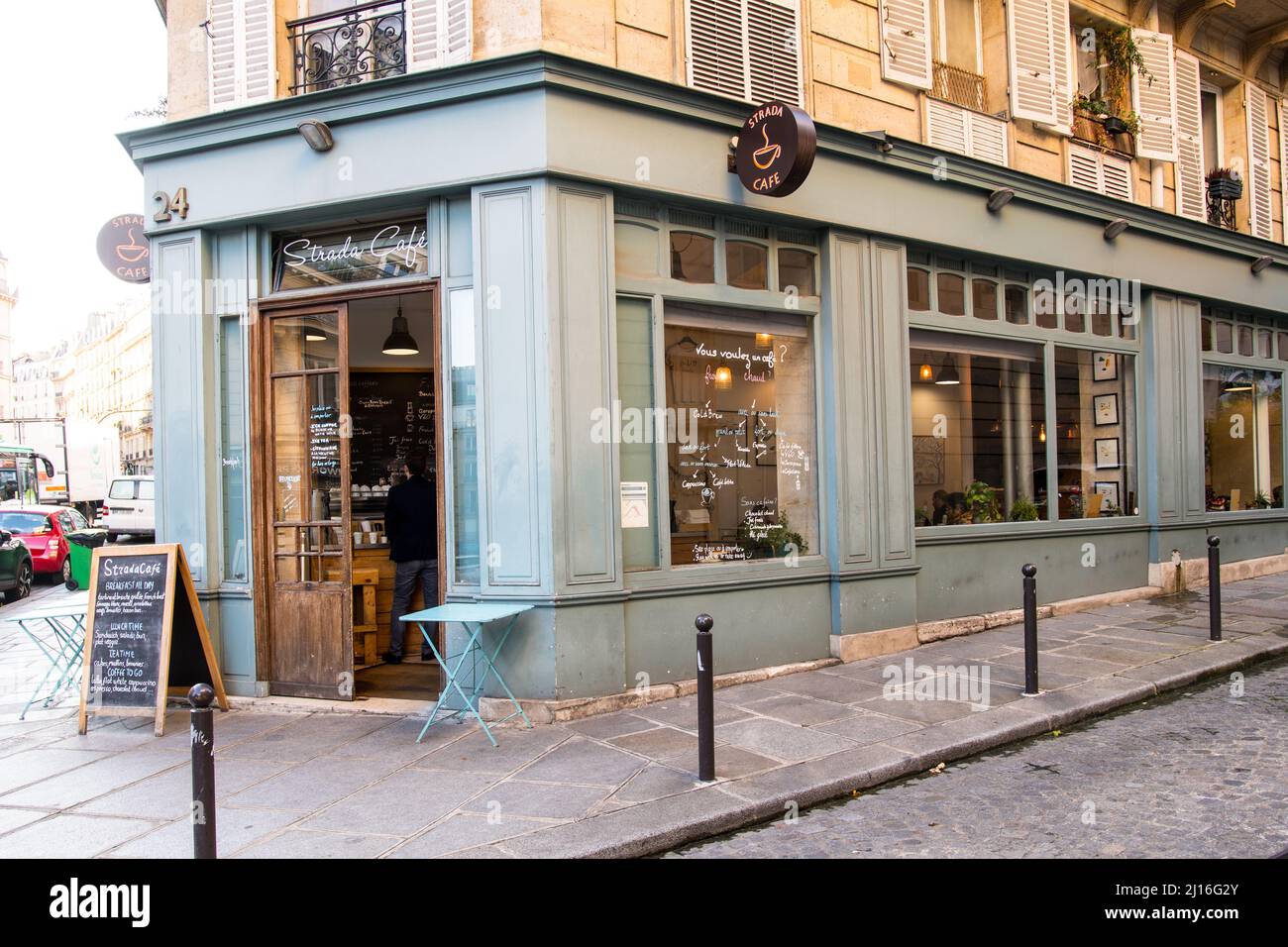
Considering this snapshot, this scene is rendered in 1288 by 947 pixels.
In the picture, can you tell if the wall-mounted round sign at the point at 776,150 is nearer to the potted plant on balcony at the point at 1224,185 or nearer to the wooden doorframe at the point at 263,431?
the wooden doorframe at the point at 263,431

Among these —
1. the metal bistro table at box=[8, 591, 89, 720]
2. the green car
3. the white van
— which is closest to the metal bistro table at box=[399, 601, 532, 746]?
the metal bistro table at box=[8, 591, 89, 720]

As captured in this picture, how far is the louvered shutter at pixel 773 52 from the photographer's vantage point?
827 centimetres

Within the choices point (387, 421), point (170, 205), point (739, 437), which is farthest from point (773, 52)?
point (387, 421)

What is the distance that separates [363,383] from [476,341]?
4.86m

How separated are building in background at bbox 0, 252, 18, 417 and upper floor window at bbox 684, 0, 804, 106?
4140 inches

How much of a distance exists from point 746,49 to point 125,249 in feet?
21.0

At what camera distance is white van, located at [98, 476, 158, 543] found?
22328 mm

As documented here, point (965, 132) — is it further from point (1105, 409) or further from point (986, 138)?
point (1105, 409)

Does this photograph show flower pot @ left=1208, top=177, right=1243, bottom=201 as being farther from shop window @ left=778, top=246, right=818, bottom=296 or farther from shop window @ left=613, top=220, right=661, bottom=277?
shop window @ left=613, top=220, right=661, bottom=277

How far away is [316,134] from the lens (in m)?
7.26

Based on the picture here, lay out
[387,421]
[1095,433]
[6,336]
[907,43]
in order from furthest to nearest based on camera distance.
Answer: [6,336] → [1095,433] → [387,421] → [907,43]

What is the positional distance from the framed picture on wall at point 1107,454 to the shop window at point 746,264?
5965mm

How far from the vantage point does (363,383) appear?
37.1ft
